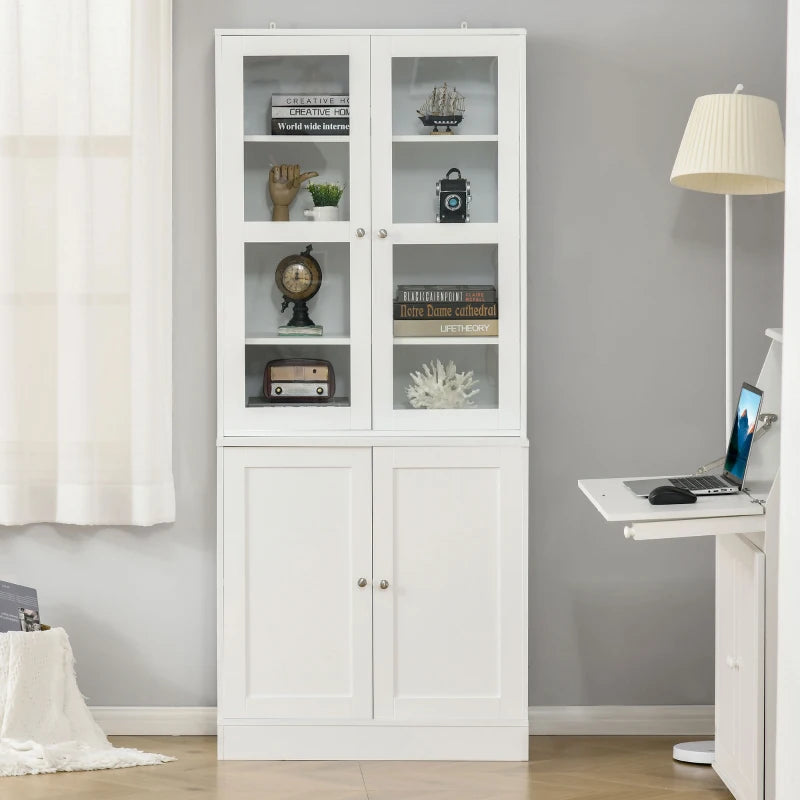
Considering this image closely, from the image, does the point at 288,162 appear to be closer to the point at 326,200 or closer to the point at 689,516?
the point at 326,200

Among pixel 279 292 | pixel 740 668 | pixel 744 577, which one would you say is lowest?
pixel 740 668

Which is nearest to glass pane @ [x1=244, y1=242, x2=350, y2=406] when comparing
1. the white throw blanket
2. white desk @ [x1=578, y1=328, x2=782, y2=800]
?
white desk @ [x1=578, y1=328, x2=782, y2=800]

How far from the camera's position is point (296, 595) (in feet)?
9.65

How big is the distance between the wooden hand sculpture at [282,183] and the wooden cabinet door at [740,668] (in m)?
1.60

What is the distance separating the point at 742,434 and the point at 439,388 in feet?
2.92

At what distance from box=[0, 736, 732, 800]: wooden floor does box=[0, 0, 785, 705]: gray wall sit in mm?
303

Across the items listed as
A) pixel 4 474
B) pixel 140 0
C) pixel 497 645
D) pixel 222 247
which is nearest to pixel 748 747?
pixel 497 645

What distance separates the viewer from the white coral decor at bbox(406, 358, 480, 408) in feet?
9.83

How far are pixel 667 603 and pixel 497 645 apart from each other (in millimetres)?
662

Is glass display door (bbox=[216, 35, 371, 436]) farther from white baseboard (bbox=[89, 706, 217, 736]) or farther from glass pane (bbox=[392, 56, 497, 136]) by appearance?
white baseboard (bbox=[89, 706, 217, 736])

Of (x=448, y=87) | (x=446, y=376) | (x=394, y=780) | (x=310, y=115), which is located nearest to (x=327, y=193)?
(x=310, y=115)

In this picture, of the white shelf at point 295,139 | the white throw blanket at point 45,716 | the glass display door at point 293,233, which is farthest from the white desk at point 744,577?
the white throw blanket at point 45,716

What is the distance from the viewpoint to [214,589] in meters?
3.22

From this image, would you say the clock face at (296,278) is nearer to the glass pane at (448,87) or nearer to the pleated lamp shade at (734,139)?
the glass pane at (448,87)
